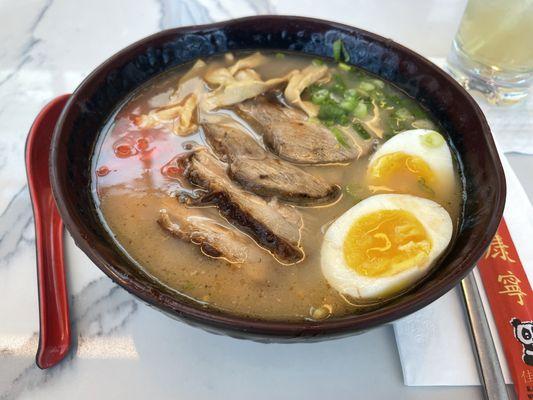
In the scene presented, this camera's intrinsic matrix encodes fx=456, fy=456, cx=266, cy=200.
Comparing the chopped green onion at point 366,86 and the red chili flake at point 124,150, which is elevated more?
the chopped green onion at point 366,86

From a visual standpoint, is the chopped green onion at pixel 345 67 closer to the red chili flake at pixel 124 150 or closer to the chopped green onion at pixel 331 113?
the chopped green onion at pixel 331 113

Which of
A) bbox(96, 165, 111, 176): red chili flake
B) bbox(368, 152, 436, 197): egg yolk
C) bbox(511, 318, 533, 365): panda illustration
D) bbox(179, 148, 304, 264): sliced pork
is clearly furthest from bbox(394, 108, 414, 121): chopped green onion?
bbox(96, 165, 111, 176): red chili flake

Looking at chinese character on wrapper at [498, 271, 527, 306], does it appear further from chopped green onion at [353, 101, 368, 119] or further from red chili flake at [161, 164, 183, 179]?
red chili flake at [161, 164, 183, 179]

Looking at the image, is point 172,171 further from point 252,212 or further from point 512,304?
point 512,304

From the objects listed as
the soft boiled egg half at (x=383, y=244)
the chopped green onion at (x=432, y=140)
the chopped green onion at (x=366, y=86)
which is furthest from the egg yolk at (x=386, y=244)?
the chopped green onion at (x=366, y=86)

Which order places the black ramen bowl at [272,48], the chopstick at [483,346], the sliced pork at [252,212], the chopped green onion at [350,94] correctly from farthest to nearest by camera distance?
the chopped green onion at [350,94]
the sliced pork at [252,212]
the chopstick at [483,346]
the black ramen bowl at [272,48]

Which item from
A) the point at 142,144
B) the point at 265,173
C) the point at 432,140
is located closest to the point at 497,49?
the point at 432,140

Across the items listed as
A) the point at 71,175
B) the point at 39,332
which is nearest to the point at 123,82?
the point at 71,175
